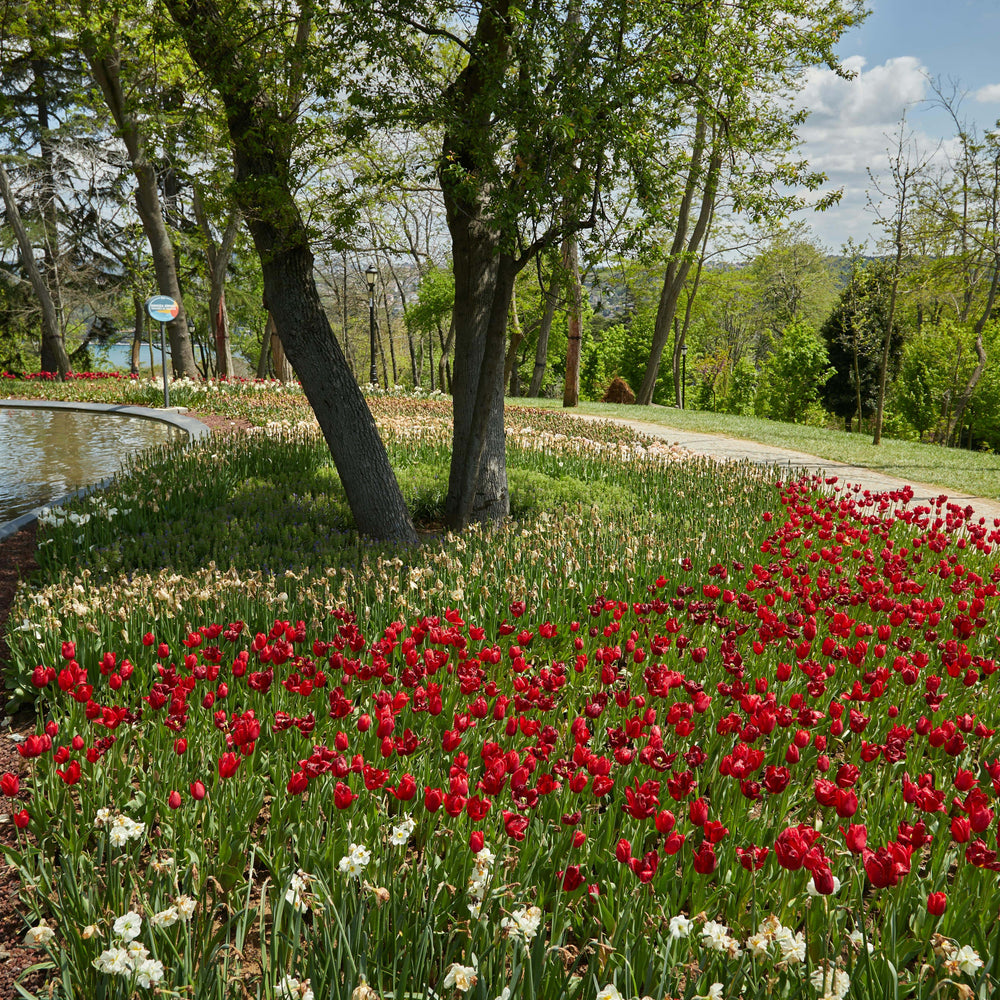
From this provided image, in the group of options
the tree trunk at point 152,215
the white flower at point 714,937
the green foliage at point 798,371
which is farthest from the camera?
the green foliage at point 798,371

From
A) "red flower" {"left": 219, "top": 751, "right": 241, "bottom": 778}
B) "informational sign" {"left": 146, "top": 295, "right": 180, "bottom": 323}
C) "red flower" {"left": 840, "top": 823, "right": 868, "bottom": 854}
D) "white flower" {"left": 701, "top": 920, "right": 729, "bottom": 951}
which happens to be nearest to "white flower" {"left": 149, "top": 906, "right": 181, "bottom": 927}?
"red flower" {"left": 219, "top": 751, "right": 241, "bottom": 778}

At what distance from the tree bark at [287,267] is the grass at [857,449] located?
29.0 feet

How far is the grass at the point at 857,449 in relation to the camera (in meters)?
11.8

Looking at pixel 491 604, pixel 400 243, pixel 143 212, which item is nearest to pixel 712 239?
pixel 400 243

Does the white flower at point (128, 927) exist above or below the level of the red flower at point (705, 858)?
below

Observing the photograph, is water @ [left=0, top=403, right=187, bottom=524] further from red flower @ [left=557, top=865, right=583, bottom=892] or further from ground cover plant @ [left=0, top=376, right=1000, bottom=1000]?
red flower @ [left=557, top=865, right=583, bottom=892]

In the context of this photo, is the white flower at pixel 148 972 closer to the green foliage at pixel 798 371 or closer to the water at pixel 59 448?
the water at pixel 59 448

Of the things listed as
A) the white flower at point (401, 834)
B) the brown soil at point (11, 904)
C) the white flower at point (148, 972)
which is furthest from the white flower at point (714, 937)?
the brown soil at point (11, 904)

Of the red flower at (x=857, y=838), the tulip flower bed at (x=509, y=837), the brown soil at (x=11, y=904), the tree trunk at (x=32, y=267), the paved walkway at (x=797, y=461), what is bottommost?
the brown soil at (x=11, y=904)

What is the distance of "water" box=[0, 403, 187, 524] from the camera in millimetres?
9391

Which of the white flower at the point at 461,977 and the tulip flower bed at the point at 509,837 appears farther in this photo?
the tulip flower bed at the point at 509,837

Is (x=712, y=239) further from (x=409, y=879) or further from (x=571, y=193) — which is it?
(x=409, y=879)

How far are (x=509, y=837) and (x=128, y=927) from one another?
3.69ft

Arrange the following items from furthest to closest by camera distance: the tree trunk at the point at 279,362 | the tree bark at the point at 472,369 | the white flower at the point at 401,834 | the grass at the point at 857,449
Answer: the tree trunk at the point at 279,362 → the grass at the point at 857,449 → the tree bark at the point at 472,369 → the white flower at the point at 401,834
